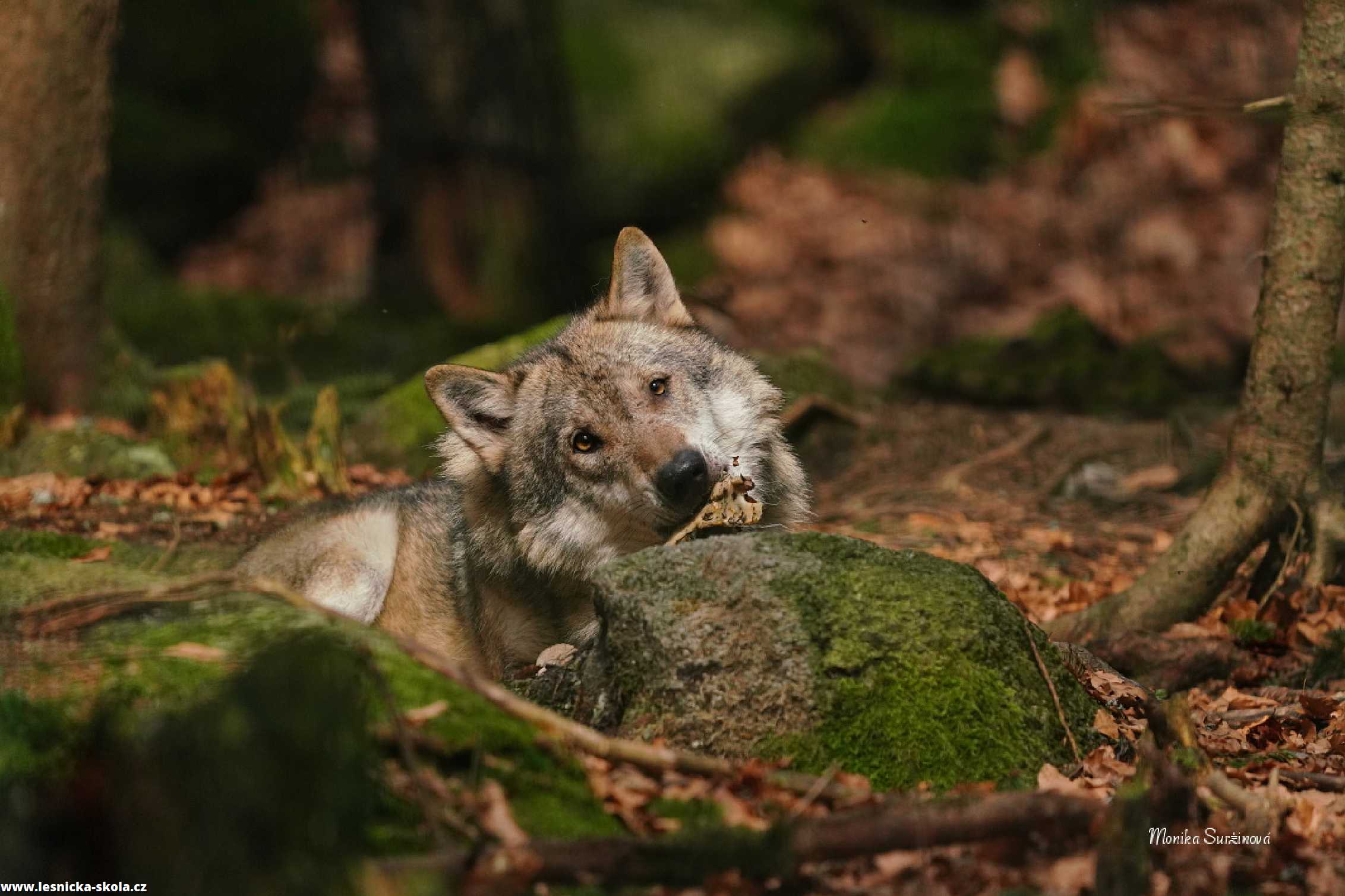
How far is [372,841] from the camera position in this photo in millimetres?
3695

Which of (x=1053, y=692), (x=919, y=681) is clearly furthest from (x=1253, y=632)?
(x=919, y=681)

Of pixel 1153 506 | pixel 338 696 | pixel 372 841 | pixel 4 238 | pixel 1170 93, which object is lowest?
pixel 1153 506

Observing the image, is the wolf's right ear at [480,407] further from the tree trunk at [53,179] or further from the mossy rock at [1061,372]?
the mossy rock at [1061,372]

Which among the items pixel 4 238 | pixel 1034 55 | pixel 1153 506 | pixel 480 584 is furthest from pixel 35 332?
pixel 1034 55

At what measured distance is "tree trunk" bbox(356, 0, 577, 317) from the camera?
548 inches

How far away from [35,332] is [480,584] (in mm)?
5142

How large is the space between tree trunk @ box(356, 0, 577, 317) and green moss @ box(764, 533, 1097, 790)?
10103 millimetres

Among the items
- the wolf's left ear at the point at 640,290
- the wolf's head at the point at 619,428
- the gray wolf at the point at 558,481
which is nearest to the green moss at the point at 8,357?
the gray wolf at the point at 558,481

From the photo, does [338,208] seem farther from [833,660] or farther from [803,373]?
[833,660]

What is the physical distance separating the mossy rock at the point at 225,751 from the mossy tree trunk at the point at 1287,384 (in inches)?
158

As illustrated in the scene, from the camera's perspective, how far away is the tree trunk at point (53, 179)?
9.48 meters

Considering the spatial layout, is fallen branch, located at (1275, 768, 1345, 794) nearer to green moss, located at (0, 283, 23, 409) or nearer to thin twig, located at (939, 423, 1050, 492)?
thin twig, located at (939, 423, 1050, 492)

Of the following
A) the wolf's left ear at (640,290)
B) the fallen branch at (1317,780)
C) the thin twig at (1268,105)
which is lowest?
the fallen branch at (1317,780)

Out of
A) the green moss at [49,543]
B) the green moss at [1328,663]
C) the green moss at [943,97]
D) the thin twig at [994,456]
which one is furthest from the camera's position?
the green moss at [943,97]
